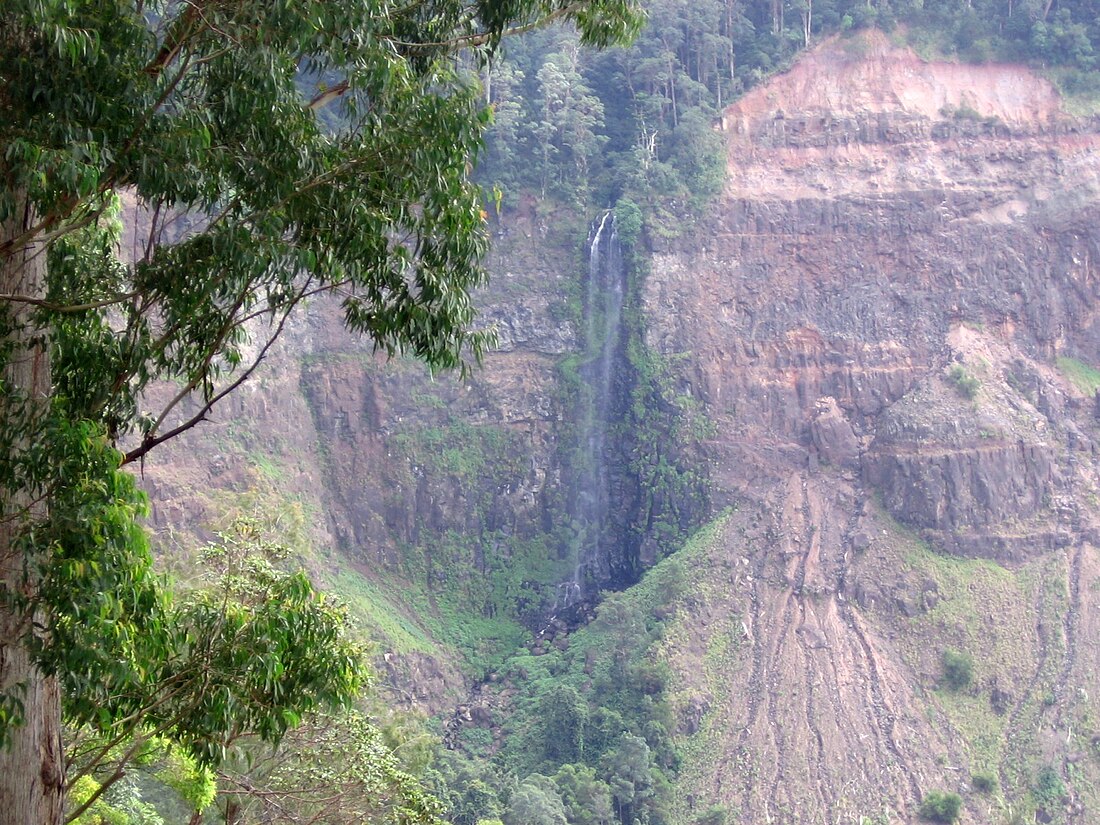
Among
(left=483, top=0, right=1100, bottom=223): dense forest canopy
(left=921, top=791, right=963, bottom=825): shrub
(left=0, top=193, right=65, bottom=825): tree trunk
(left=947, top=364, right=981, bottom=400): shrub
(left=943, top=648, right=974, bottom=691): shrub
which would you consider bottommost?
(left=921, top=791, right=963, bottom=825): shrub

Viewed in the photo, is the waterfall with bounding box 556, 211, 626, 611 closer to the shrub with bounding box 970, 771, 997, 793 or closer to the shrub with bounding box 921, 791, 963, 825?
the shrub with bounding box 921, 791, 963, 825

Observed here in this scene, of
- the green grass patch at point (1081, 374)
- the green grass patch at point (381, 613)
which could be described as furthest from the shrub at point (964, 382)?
the green grass patch at point (381, 613)

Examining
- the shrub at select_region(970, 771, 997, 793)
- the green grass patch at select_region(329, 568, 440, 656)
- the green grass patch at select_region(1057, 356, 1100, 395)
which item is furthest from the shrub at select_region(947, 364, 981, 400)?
the green grass patch at select_region(329, 568, 440, 656)

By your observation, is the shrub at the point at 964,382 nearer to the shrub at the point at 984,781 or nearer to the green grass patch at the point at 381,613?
the shrub at the point at 984,781

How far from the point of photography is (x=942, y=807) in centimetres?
2783

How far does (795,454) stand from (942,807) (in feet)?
35.8

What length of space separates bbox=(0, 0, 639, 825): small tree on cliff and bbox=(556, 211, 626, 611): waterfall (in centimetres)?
2818

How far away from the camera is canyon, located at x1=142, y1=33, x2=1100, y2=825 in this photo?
30.6 meters

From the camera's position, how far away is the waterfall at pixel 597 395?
37.5m

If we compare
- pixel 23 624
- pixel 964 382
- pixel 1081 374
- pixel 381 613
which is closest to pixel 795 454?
pixel 964 382

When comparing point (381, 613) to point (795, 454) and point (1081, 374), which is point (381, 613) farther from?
point (1081, 374)

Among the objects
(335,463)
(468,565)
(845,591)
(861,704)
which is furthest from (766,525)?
(335,463)

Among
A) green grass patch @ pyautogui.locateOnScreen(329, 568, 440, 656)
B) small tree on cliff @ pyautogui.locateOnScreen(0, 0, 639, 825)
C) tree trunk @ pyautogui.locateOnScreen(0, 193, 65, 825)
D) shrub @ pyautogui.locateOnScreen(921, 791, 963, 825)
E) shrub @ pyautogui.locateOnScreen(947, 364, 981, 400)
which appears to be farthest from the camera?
shrub @ pyautogui.locateOnScreen(947, 364, 981, 400)

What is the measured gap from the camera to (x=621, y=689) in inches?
Result: 1198
